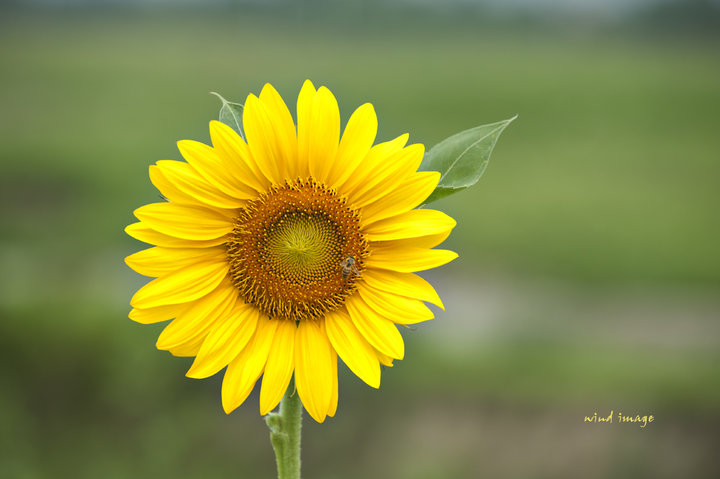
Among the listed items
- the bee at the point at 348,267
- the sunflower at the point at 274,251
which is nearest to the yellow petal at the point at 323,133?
the sunflower at the point at 274,251

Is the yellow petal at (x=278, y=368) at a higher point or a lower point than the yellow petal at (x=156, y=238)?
lower

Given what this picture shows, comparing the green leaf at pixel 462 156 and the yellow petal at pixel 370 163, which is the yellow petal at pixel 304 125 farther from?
the green leaf at pixel 462 156

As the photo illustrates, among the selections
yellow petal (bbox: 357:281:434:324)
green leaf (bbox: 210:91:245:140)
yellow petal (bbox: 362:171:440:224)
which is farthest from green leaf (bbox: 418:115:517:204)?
green leaf (bbox: 210:91:245:140)

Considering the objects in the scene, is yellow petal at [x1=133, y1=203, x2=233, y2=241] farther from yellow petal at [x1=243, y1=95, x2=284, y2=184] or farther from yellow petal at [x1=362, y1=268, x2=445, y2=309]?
yellow petal at [x1=362, y1=268, x2=445, y2=309]

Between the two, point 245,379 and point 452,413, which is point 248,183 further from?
point 452,413

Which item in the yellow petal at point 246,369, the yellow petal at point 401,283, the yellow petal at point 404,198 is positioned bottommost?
the yellow petal at point 246,369

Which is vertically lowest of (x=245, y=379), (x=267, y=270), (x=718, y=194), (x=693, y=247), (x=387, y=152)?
(x=245, y=379)

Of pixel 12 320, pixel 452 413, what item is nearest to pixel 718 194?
pixel 452 413
